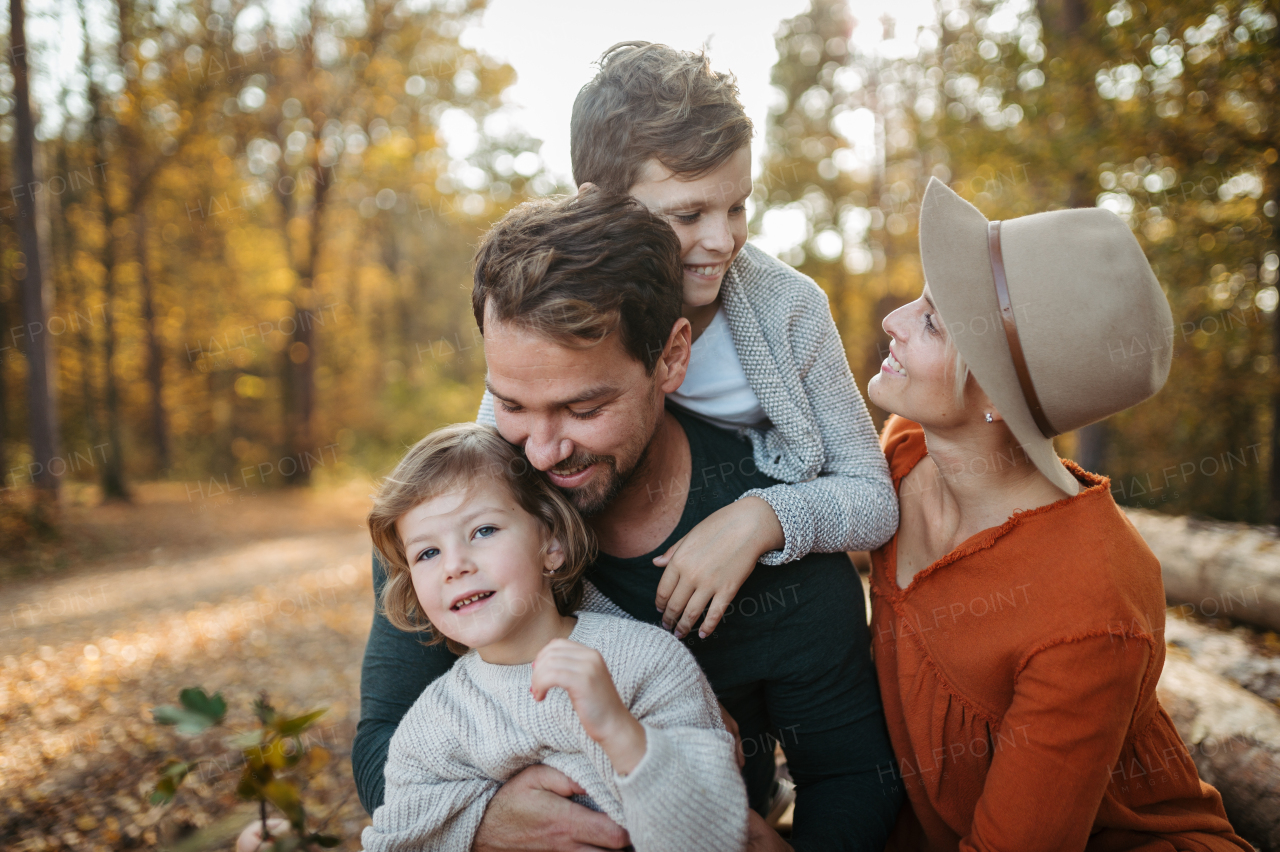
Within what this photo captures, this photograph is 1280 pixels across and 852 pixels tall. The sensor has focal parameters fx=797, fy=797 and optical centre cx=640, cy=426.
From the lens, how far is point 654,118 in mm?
2332

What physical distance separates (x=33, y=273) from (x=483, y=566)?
10.9 meters

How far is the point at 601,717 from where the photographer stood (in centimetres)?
155

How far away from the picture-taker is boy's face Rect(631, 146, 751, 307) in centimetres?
238

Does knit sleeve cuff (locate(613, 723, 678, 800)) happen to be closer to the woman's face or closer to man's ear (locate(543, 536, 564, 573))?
man's ear (locate(543, 536, 564, 573))

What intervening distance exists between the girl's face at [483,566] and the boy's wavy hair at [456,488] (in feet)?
0.09

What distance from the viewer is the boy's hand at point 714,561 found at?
193cm

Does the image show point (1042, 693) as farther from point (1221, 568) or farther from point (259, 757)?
point (1221, 568)

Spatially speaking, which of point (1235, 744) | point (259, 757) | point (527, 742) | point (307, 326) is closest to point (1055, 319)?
point (527, 742)

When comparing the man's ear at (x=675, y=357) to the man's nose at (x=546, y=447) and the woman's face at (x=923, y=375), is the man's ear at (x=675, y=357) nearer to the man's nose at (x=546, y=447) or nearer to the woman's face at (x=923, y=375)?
the man's nose at (x=546, y=447)

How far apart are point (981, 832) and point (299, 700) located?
174 inches

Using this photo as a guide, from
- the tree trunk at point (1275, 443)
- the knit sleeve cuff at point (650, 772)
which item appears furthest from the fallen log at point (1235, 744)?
the tree trunk at point (1275, 443)

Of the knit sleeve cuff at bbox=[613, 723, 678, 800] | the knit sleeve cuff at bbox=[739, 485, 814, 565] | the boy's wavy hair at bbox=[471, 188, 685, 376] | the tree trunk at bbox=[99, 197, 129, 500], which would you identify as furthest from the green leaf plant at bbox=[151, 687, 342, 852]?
the tree trunk at bbox=[99, 197, 129, 500]

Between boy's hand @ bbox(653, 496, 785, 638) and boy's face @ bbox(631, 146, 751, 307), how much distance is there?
71 cm

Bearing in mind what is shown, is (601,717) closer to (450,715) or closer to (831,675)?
(450,715)
